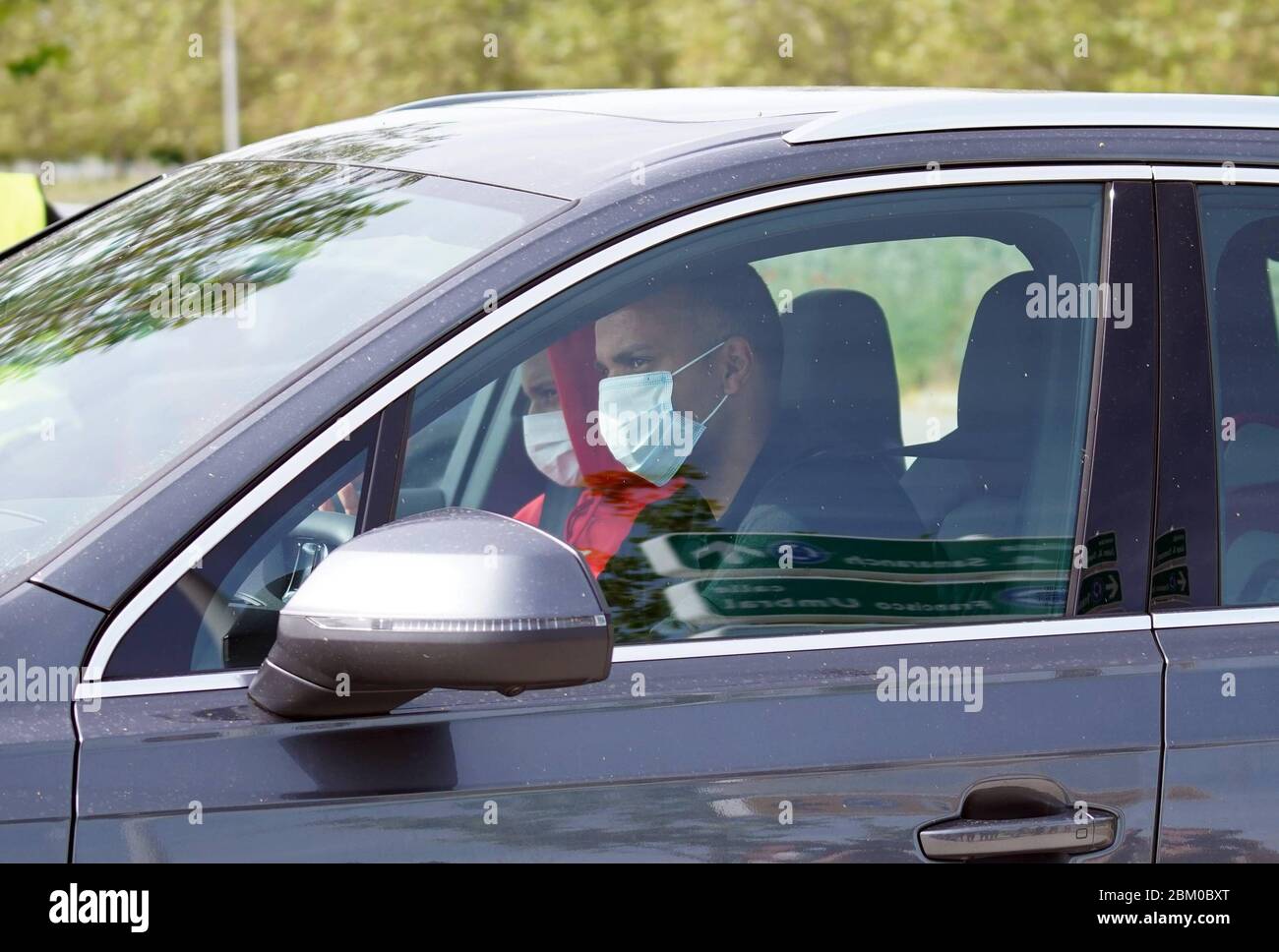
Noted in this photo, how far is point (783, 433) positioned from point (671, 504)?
19 cm

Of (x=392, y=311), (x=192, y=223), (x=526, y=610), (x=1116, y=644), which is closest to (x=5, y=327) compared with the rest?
(x=192, y=223)

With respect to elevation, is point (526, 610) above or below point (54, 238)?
below

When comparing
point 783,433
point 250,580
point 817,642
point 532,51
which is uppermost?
point 532,51

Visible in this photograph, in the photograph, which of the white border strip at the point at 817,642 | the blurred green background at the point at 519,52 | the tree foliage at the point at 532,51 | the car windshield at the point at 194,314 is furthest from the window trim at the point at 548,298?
the tree foliage at the point at 532,51

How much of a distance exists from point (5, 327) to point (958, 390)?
55.0 inches

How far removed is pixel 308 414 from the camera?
6.17 feet

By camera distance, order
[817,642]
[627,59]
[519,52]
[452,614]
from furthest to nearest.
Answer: [519,52]
[627,59]
[817,642]
[452,614]

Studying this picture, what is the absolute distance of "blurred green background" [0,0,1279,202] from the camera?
19.2 metres

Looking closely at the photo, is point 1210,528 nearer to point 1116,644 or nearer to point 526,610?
point 1116,644

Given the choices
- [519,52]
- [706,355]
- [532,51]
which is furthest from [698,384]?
[519,52]

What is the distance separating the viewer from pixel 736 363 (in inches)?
Answer: 87.7

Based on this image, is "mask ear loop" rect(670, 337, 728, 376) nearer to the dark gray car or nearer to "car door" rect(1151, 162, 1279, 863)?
the dark gray car

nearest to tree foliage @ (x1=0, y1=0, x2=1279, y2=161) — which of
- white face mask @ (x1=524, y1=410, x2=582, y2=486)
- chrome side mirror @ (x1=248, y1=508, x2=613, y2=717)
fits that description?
white face mask @ (x1=524, y1=410, x2=582, y2=486)

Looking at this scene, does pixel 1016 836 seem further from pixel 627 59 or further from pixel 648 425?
pixel 627 59
